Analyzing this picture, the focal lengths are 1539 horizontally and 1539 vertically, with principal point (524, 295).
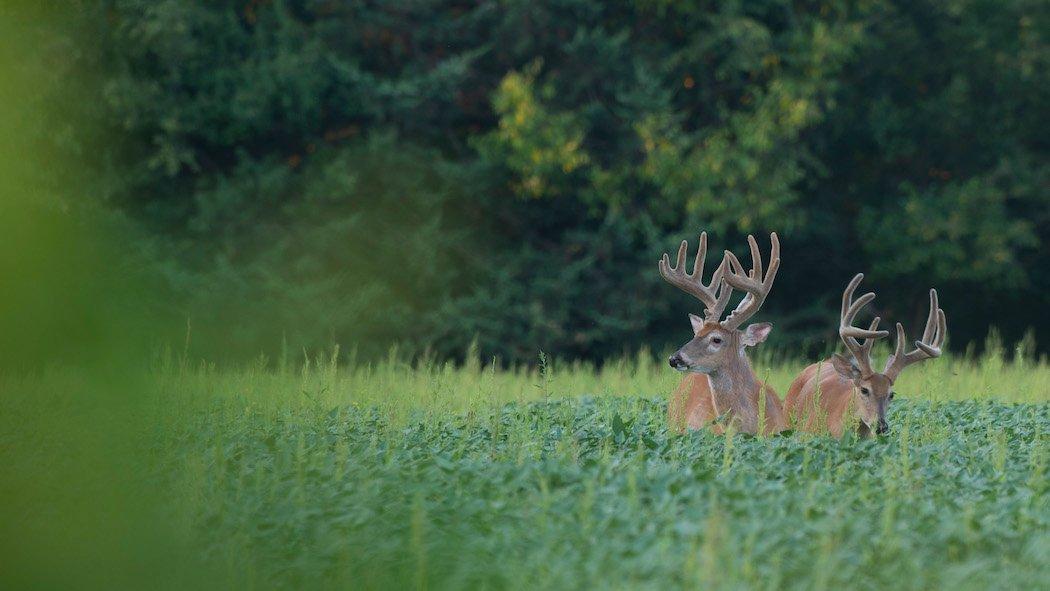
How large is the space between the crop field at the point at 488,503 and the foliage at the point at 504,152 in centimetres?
881

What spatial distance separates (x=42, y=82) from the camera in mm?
14797

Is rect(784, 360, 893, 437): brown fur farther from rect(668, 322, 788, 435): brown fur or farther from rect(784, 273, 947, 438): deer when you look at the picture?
rect(668, 322, 788, 435): brown fur

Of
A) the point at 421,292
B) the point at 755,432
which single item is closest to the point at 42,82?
the point at 421,292

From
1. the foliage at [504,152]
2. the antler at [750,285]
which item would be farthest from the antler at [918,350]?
the foliage at [504,152]

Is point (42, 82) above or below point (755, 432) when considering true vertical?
above

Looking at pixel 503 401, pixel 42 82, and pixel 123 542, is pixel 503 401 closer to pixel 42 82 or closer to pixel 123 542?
pixel 123 542

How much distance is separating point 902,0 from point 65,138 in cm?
1087

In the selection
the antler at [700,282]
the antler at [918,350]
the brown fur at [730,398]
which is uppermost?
the antler at [700,282]

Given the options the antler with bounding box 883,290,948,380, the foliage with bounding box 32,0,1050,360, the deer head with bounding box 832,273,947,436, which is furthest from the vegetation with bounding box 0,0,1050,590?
the antler with bounding box 883,290,948,380

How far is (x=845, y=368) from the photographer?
8539mm

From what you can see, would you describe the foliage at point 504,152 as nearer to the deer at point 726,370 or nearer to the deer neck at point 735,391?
the deer at point 726,370

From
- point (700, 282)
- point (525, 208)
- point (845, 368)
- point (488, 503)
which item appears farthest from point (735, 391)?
point (525, 208)

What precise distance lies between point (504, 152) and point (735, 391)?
974 centimetres

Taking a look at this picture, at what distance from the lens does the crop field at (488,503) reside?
488 centimetres
